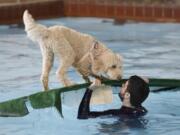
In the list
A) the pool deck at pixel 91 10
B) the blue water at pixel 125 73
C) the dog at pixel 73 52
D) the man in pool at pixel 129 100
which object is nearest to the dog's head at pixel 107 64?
the dog at pixel 73 52

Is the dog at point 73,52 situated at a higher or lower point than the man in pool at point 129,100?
higher

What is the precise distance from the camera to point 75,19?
14.5 metres

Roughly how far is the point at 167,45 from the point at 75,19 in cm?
427

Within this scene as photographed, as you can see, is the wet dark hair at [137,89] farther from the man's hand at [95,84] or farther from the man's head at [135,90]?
the man's hand at [95,84]

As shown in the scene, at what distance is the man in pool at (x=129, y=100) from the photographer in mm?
6012

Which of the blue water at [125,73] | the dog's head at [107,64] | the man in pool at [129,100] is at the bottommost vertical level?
the blue water at [125,73]

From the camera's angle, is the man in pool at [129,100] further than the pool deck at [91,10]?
No

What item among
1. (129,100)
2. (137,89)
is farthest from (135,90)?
(129,100)

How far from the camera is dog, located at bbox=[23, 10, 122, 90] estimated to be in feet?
20.2

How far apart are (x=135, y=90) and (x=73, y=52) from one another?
0.77 meters

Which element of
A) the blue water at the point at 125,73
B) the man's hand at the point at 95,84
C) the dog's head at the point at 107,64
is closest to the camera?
the blue water at the point at 125,73

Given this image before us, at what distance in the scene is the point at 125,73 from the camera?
26.9 feet

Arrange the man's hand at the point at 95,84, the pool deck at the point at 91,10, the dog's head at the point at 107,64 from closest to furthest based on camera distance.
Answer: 1. the dog's head at the point at 107,64
2. the man's hand at the point at 95,84
3. the pool deck at the point at 91,10

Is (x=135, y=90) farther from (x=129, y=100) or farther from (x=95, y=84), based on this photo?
(x=95, y=84)
